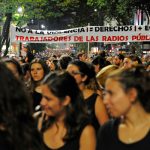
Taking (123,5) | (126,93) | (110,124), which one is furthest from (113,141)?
(123,5)

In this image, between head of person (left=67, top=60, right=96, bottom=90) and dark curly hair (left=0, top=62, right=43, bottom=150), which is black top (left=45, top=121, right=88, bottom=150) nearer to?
dark curly hair (left=0, top=62, right=43, bottom=150)

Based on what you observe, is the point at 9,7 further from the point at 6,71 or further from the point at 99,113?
the point at 6,71

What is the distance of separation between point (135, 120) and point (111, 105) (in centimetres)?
24

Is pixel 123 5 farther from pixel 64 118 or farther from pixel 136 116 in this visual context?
pixel 136 116

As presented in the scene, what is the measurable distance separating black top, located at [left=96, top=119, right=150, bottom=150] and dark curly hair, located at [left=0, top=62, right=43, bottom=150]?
0.74 metres

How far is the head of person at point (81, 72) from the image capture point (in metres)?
5.64

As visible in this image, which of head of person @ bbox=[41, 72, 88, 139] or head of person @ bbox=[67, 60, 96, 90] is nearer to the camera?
head of person @ bbox=[41, 72, 88, 139]

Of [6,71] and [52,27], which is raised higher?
[52,27]

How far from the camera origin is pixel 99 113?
4.95 metres

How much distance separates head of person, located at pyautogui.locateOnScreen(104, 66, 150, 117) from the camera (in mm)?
3312

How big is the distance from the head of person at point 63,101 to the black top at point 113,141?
1.08 ft

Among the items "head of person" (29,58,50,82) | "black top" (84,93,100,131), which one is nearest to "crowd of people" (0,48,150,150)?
"black top" (84,93,100,131)

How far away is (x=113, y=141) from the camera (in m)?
3.37

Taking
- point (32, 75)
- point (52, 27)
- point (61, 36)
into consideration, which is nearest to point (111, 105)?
point (32, 75)
